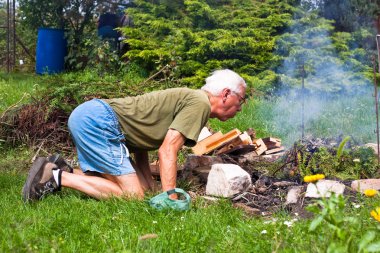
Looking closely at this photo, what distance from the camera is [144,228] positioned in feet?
11.7

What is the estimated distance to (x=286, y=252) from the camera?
269 cm

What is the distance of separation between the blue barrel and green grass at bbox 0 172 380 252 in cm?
845

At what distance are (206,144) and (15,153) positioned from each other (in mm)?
2175

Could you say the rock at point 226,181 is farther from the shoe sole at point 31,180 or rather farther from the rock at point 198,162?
the shoe sole at point 31,180

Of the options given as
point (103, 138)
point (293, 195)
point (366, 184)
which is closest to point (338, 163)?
point (366, 184)

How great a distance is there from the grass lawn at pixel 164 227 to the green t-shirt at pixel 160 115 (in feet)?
1.82

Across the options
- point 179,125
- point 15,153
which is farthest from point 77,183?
point 15,153

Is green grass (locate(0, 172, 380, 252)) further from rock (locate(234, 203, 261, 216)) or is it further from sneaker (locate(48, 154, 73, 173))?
sneaker (locate(48, 154, 73, 173))

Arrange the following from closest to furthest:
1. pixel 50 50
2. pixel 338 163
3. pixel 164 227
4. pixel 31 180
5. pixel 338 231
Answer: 1. pixel 338 231
2. pixel 164 227
3. pixel 31 180
4. pixel 338 163
5. pixel 50 50

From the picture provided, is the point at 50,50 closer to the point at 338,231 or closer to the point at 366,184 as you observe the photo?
the point at 366,184

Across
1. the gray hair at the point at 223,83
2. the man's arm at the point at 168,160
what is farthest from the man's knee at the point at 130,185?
the gray hair at the point at 223,83

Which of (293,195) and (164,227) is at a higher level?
(164,227)

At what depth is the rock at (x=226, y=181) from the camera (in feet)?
14.9

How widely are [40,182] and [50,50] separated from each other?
28.2ft
